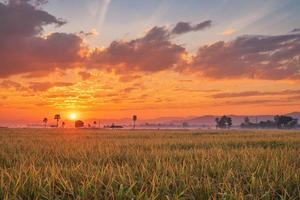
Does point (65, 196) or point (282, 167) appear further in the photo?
point (282, 167)

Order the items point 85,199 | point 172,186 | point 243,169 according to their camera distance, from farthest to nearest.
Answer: point 243,169 < point 172,186 < point 85,199

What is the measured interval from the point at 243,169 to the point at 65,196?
3596 mm

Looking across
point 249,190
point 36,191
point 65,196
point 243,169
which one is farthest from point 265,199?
point 36,191

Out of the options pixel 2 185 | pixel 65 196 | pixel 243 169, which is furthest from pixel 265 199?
pixel 2 185

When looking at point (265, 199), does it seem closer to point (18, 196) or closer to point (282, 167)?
point (282, 167)

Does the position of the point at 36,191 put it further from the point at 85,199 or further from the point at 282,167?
the point at 282,167

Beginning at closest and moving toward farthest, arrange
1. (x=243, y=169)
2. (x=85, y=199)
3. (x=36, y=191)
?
(x=85, y=199), (x=36, y=191), (x=243, y=169)

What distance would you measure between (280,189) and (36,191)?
11.1ft

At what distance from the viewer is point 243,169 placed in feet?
23.4

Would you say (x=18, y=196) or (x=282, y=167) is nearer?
(x=18, y=196)

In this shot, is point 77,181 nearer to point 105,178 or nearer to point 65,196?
point 105,178

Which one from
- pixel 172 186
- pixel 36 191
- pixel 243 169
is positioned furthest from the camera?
pixel 243 169

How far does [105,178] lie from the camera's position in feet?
18.6

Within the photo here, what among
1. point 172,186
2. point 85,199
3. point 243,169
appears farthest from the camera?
point 243,169
